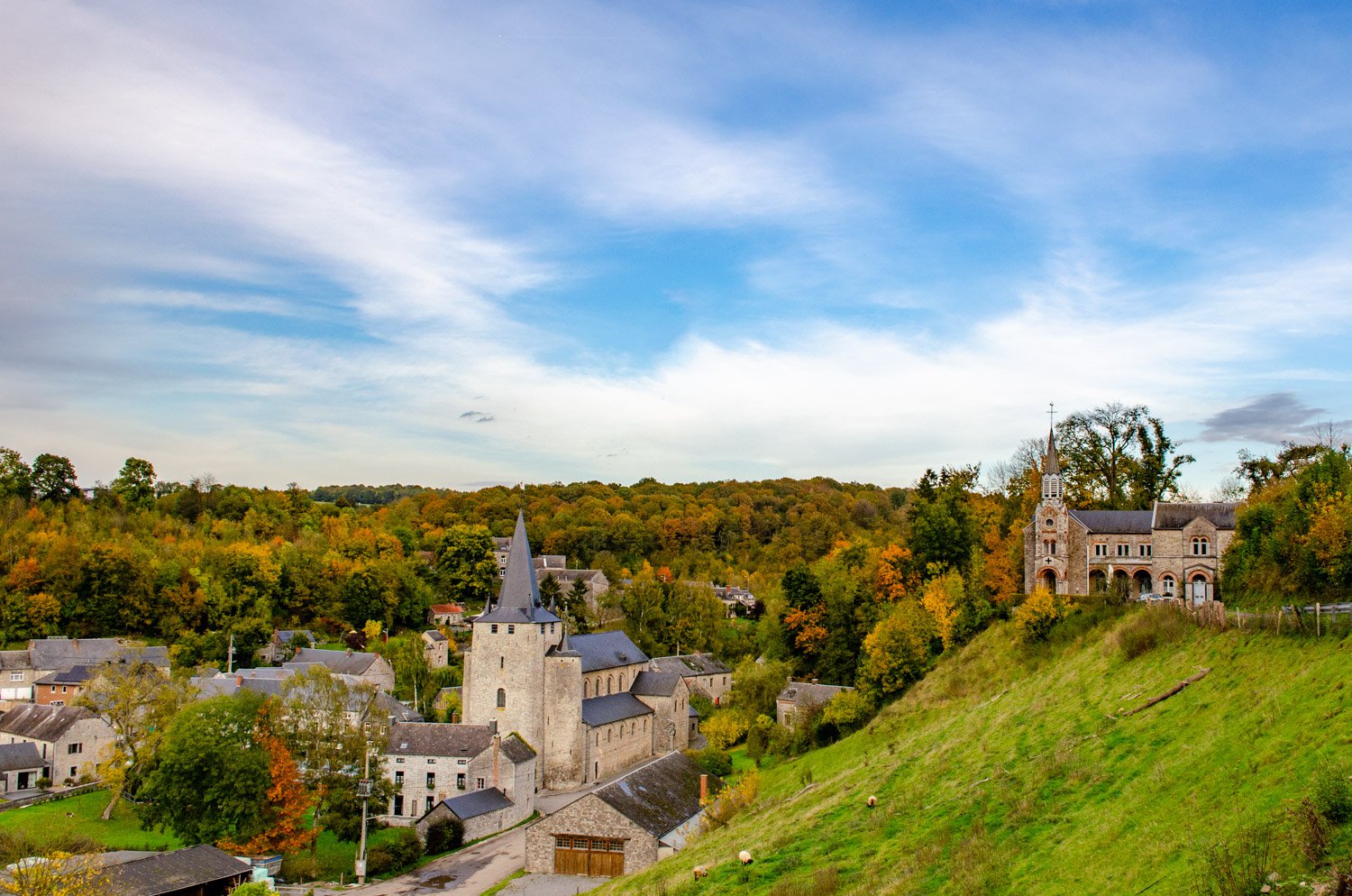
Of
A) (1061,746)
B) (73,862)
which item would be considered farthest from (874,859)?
(73,862)

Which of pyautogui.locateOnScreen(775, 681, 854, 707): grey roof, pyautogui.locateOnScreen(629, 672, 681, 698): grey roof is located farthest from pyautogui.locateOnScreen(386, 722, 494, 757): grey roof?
pyautogui.locateOnScreen(775, 681, 854, 707): grey roof

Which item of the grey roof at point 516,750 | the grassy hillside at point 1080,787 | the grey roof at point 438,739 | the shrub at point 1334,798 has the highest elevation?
the shrub at point 1334,798

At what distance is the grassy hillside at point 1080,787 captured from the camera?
553 inches

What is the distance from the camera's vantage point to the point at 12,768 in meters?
45.5

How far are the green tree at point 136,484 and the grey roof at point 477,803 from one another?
77.8 meters

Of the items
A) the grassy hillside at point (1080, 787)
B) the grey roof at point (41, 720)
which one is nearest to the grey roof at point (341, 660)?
the grey roof at point (41, 720)

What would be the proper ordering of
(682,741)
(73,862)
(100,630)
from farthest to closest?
1. (100,630)
2. (682,741)
3. (73,862)

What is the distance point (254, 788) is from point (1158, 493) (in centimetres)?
4280

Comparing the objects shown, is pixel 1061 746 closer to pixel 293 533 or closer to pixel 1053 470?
pixel 1053 470

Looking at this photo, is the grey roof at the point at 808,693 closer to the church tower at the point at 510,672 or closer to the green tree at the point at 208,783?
the church tower at the point at 510,672

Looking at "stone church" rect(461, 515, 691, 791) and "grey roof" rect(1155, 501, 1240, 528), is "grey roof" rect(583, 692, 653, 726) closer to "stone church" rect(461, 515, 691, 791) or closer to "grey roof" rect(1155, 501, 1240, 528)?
"stone church" rect(461, 515, 691, 791)

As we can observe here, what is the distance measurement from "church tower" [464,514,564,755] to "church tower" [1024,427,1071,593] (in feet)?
73.5

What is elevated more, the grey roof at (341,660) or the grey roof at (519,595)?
the grey roof at (519,595)

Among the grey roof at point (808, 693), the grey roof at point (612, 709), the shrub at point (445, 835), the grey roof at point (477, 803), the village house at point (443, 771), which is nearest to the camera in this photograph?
the shrub at point (445, 835)
